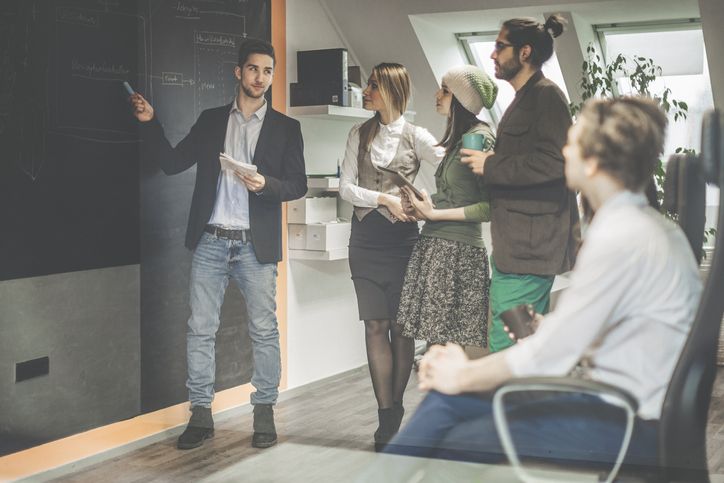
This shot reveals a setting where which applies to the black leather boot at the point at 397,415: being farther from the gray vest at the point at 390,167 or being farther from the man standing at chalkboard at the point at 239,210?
the gray vest at the point at 390,167

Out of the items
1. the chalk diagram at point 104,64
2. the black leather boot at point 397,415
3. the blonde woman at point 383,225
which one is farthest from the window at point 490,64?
the black leather boot at point 397,415

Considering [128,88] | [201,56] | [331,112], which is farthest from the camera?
[331,112]

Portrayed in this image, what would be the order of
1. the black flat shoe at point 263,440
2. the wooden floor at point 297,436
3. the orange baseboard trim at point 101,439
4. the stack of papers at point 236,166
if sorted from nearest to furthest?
the orange baseboard trim at point 101,439 → the wooden floor at point 297,436 → the stack of papers at point 236,166 → the black flat shoe at point 263,440

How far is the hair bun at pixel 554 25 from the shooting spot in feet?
9.60

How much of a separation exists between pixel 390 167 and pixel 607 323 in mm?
1581

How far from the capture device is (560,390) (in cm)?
195

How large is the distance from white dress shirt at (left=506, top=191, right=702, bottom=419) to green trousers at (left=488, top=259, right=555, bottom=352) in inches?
32.6

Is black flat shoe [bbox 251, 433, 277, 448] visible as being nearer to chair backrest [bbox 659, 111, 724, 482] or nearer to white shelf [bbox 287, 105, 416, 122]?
white shelf [bbox 287, 105, 416, 122]

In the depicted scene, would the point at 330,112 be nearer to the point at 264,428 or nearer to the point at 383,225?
the point at 383,225

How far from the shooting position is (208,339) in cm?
361

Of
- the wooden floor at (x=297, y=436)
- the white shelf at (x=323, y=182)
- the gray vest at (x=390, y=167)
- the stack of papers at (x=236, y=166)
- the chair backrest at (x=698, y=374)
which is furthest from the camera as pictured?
the white shelf at (x=323, y=182)

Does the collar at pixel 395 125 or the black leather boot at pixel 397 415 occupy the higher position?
the collar at pixel 395 125

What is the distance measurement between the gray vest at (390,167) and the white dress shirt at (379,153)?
14 mm

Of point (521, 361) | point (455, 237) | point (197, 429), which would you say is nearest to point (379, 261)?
point (455, 237)
